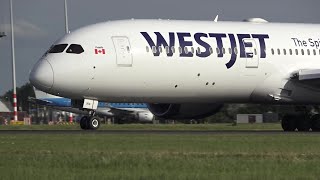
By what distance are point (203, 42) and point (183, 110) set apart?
5.38 metres

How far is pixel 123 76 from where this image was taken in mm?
40781

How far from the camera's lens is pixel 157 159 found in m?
22.5

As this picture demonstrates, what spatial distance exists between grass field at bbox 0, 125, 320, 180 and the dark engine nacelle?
15.0m

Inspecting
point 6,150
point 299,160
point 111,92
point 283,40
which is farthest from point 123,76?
point 299,160

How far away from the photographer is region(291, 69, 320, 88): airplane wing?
4372cm

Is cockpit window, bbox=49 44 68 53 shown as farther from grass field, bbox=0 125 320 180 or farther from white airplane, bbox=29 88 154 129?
white airplane, bbox=29 88 154 129

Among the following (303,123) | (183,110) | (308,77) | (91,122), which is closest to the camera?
(91,122)

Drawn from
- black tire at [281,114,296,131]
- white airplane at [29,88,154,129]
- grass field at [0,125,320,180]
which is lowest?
white airplane at [29,88,154,129]

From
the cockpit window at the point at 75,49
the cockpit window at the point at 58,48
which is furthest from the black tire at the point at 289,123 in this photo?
the cockpit window at the point at 58,48

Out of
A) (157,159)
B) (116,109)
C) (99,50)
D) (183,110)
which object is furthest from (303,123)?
(116,109)

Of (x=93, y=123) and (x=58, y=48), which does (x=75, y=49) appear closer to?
(x=58, y=48)

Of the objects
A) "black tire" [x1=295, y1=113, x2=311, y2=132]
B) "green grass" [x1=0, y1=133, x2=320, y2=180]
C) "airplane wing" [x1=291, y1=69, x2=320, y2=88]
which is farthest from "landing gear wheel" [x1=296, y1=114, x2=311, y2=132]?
"green grass" [x1=0, y1=133, x2=320, y2=180]

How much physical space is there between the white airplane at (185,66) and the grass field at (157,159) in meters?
9.21

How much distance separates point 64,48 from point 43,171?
70.5 feet
